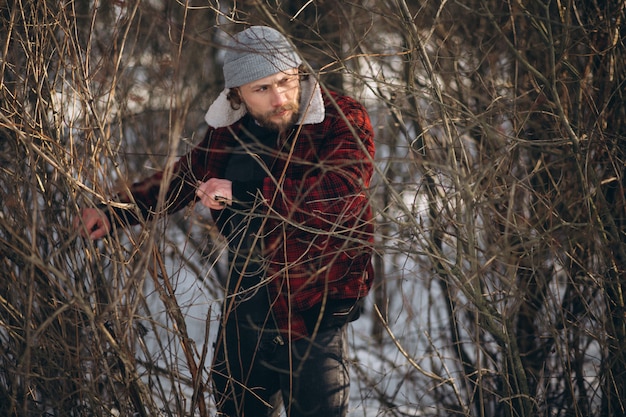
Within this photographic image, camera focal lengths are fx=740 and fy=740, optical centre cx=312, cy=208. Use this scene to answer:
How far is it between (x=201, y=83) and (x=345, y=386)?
3.03m

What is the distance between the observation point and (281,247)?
→ 2.38m

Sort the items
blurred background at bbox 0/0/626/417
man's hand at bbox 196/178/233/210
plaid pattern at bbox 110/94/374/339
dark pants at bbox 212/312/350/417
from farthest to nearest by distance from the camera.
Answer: dark pants at bbox 212/312/350/417
plaid pattern at bbox 110/94/374/339
man's hand at bbox 196/178/233/210
blurred background at bbox 0/0/626/417

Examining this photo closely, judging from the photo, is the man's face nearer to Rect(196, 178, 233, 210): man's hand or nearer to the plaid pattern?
the plaid pattern

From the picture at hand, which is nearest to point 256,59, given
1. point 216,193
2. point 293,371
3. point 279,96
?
point 279,96

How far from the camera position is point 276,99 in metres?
2.44

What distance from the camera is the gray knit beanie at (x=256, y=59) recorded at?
227 cm

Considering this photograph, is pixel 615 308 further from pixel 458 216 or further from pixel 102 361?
pixel 102 361

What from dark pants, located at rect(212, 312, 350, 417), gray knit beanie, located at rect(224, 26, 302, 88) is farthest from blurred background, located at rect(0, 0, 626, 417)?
dark pants, located at rect(212, 312, 350, 417)

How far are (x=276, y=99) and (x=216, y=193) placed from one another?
433mm

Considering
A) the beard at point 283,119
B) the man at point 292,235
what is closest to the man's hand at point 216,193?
the man at point 292,235

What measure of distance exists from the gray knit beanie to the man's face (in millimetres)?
38

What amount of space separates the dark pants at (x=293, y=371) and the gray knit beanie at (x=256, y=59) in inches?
32.1

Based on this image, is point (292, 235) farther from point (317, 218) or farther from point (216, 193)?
point (216, 193)

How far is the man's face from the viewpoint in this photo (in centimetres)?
244
